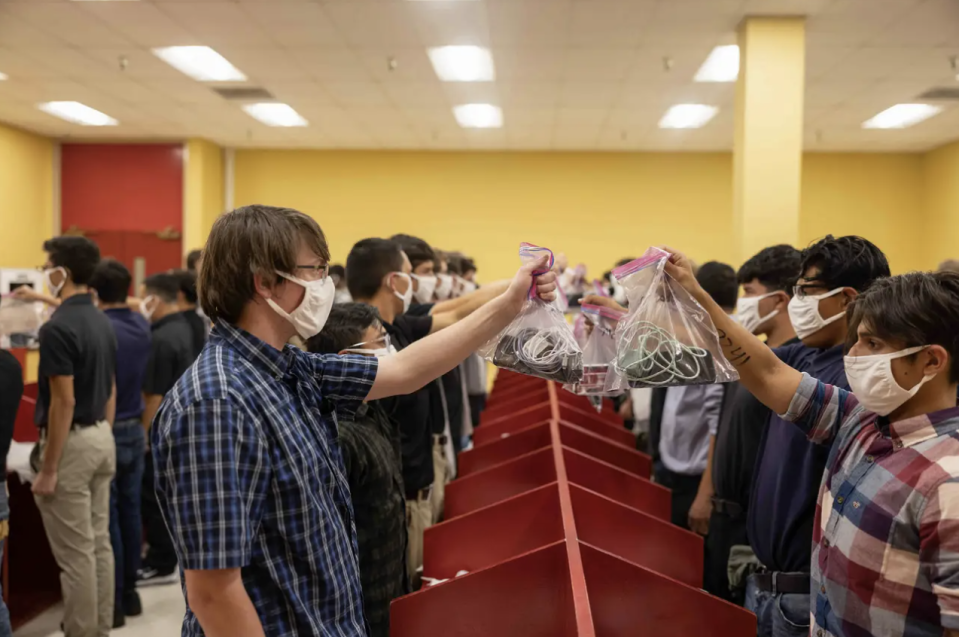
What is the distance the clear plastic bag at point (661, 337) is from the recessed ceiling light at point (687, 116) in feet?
23.3

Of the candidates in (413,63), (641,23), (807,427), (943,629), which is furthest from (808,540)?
(413,63)

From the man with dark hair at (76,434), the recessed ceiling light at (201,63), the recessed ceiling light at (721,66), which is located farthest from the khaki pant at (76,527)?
the recessed ceiling light at (721,66)

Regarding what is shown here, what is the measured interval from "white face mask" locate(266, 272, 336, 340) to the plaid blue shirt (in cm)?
6

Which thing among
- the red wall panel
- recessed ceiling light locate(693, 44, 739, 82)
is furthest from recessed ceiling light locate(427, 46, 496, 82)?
the red wall panel

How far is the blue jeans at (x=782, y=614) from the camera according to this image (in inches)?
72.4

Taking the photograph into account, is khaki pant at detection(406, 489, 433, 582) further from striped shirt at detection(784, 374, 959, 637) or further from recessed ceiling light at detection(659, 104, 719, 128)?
recessed ceiling light at detection(659, 104, 719, 128)

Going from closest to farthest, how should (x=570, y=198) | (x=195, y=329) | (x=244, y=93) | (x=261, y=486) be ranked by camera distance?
1. (x=261, y=486)
2. (x=195, y=329)
3. (x=244, y=93)
4. (x=570, y=198)

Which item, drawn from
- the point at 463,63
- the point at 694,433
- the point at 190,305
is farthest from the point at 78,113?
the point at 694,433

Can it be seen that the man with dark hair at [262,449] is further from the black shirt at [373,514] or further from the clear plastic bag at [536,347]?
the black shirt at [373,514]

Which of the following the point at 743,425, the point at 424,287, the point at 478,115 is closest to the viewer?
the point at 743,425

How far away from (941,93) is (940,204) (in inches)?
132

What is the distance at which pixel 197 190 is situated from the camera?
34.7 ft

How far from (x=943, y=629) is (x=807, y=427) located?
1.66ft

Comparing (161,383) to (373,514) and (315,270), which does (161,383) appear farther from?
(315,270)
